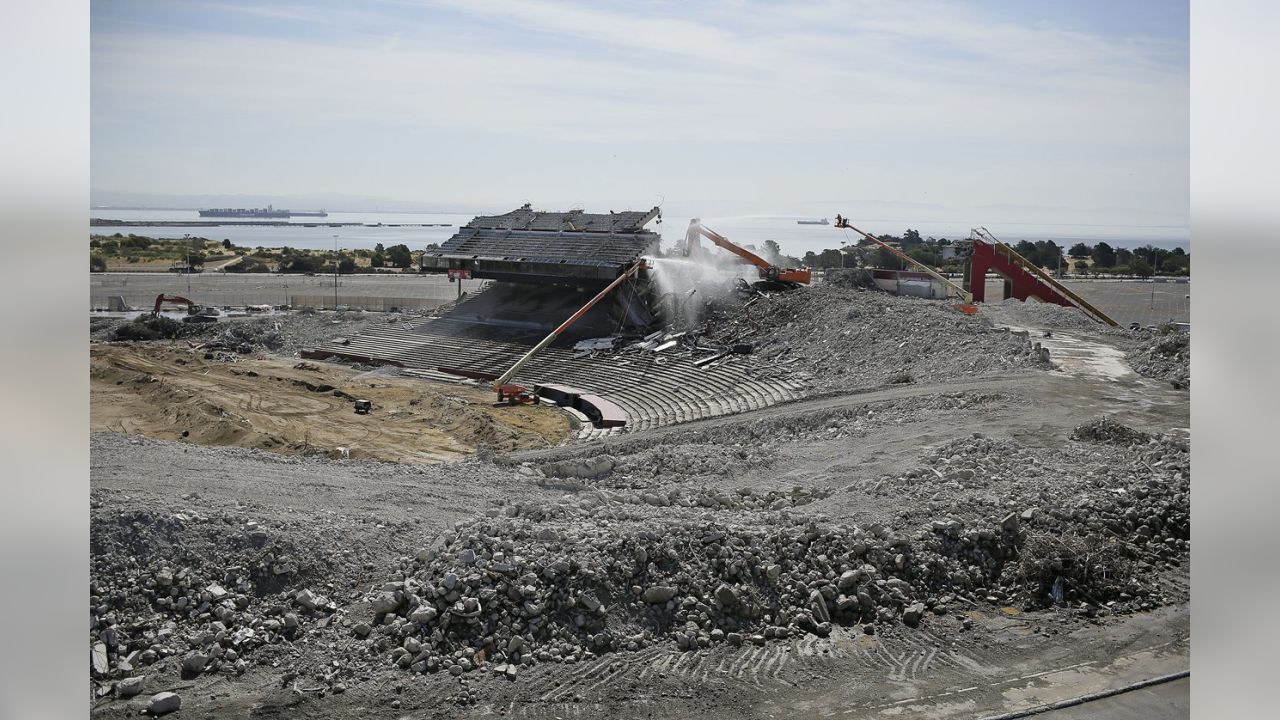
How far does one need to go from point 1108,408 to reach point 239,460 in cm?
1059

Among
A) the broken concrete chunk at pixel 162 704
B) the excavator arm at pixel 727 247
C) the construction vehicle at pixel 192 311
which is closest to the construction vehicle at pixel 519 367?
the excavator arm at pixel 727 247

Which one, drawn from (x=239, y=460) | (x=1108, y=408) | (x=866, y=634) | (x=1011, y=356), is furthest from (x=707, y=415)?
(x=866, y=634)

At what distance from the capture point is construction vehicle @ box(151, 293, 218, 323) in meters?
27.7

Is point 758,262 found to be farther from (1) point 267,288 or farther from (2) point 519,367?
(1) point 267,288

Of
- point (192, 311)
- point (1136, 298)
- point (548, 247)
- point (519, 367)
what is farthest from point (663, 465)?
point (1136, 298)

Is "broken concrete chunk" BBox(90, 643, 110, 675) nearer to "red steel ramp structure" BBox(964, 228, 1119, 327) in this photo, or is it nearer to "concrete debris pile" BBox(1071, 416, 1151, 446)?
"concrete debris pile" BBox(1071, 416, 1151, 446)

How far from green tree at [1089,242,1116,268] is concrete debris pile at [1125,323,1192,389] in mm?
23518

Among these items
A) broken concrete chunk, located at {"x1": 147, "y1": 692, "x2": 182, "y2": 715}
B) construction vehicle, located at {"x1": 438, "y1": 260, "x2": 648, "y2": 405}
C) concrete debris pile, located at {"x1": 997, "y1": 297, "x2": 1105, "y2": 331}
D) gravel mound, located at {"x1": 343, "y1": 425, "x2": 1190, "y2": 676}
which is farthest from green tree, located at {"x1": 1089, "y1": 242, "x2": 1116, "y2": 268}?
broken concrete chunk, located at {"x1": 147, "y1": 692, "x2": 182, "y2": 715}

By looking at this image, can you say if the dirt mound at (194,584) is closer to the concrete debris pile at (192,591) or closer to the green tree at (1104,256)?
the concrete debris pile at (192,591)

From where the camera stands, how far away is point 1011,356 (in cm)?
1548

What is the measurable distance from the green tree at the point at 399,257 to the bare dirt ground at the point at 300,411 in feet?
78.6

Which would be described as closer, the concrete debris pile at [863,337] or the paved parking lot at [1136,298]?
the concrete debris pile at [863,337]

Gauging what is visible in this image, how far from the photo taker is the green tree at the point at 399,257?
1839 inches
